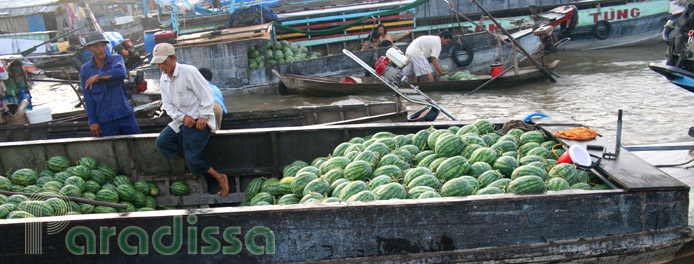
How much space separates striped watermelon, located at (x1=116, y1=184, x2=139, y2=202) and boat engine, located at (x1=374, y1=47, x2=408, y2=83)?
14.8 ft

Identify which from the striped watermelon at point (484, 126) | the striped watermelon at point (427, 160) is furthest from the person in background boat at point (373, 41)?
the striped watermelon at point (427, 160)

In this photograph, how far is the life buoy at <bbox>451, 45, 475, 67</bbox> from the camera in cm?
1421

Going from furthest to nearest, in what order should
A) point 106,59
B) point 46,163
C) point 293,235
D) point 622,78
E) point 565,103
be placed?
1. point 622,78
2. point 565,103
3. point 106,59
4. point 46,163
5. point 293,235

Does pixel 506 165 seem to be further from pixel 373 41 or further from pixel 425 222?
pixel 373 41

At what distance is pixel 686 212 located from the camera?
10.9ft

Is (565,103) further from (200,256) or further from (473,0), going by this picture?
(200,256)

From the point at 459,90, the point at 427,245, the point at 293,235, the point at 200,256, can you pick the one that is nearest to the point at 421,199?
the point at 427,245

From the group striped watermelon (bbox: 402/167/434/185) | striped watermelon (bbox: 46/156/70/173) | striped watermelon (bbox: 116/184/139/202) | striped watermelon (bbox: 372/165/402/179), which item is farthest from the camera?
striped watermelon (bbox: 46/156/70/173)

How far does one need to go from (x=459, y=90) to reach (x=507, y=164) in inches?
336

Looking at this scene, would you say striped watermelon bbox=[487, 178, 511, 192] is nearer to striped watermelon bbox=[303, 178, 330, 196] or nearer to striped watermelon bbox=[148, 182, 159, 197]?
striped watermelon bbox=[303, 178, 330, 196]

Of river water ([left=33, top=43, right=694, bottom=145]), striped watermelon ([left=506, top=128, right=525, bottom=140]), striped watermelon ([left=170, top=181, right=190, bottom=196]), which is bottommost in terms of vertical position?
river water ([left=33, top=43, right=694, bottom=145])

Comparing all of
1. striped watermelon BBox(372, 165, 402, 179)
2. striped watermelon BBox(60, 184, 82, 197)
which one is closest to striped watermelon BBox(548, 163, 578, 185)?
striped watermelon BBox(372, 165, 402, 179)

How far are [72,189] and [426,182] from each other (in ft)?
9.76

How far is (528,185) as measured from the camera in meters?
3.34
